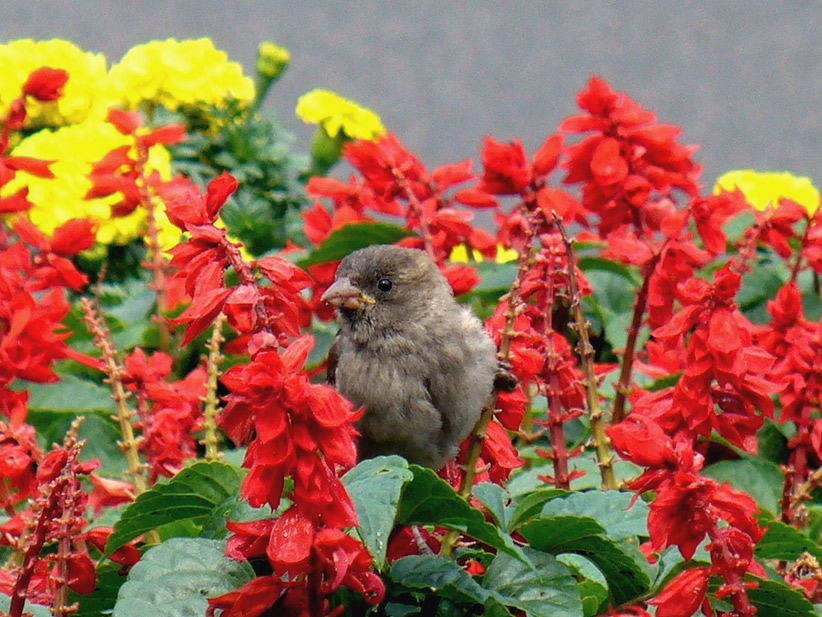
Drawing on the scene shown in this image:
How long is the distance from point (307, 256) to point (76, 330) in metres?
0.58

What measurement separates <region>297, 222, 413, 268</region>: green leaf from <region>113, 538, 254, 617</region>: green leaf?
1.37 metres

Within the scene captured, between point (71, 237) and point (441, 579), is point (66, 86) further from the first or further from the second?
point (441, 579)

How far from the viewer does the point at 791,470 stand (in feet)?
6.41

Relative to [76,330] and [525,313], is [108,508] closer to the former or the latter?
[525,313]

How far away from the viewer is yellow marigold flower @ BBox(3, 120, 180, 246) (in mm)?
3584

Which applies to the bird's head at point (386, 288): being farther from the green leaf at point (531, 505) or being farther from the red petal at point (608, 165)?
the green leaf at point (531, 505)

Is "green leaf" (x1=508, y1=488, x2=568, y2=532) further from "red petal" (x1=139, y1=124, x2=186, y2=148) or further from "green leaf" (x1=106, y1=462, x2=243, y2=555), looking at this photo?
"red petal" (x1=139, y1=124, x2=186, y2=148)

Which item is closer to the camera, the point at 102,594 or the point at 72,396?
the point at 102,594

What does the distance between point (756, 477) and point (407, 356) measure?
674 mm

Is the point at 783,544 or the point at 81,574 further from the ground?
the point at 783,544

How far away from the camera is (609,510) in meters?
1.61

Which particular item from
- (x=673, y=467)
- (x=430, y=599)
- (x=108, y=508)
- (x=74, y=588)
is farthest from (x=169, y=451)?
(x=673, y=467)

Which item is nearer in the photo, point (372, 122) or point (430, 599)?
point (430, 599)

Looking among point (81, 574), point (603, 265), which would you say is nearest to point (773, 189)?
point (603, 265)
